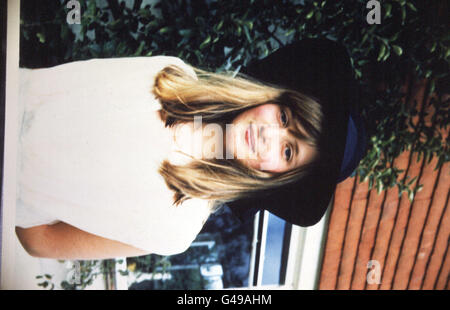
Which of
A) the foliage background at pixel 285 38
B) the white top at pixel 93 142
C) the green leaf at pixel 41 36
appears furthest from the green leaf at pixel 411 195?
the green leaf at pixel 41 36

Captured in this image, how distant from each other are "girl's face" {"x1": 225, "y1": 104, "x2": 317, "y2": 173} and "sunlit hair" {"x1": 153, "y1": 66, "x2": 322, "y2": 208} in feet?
0.07

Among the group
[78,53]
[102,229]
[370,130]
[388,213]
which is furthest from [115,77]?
[388,213]

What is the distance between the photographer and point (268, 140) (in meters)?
1.20

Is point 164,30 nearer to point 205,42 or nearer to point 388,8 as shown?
point 205,42

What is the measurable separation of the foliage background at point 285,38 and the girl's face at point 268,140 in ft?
0.84

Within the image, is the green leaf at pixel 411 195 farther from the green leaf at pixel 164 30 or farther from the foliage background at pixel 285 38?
the green leaf at pixel 164 30

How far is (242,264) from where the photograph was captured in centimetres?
149

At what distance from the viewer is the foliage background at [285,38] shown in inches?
47.9

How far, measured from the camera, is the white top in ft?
3.95

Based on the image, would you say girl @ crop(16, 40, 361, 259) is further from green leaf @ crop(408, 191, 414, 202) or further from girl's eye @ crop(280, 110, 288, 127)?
green leaf @ crop(408, 191, 414, 202)

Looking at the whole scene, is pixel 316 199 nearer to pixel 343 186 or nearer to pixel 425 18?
pixel 343 186

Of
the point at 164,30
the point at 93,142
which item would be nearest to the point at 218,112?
the point at 164,30

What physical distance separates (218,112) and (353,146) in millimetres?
609
